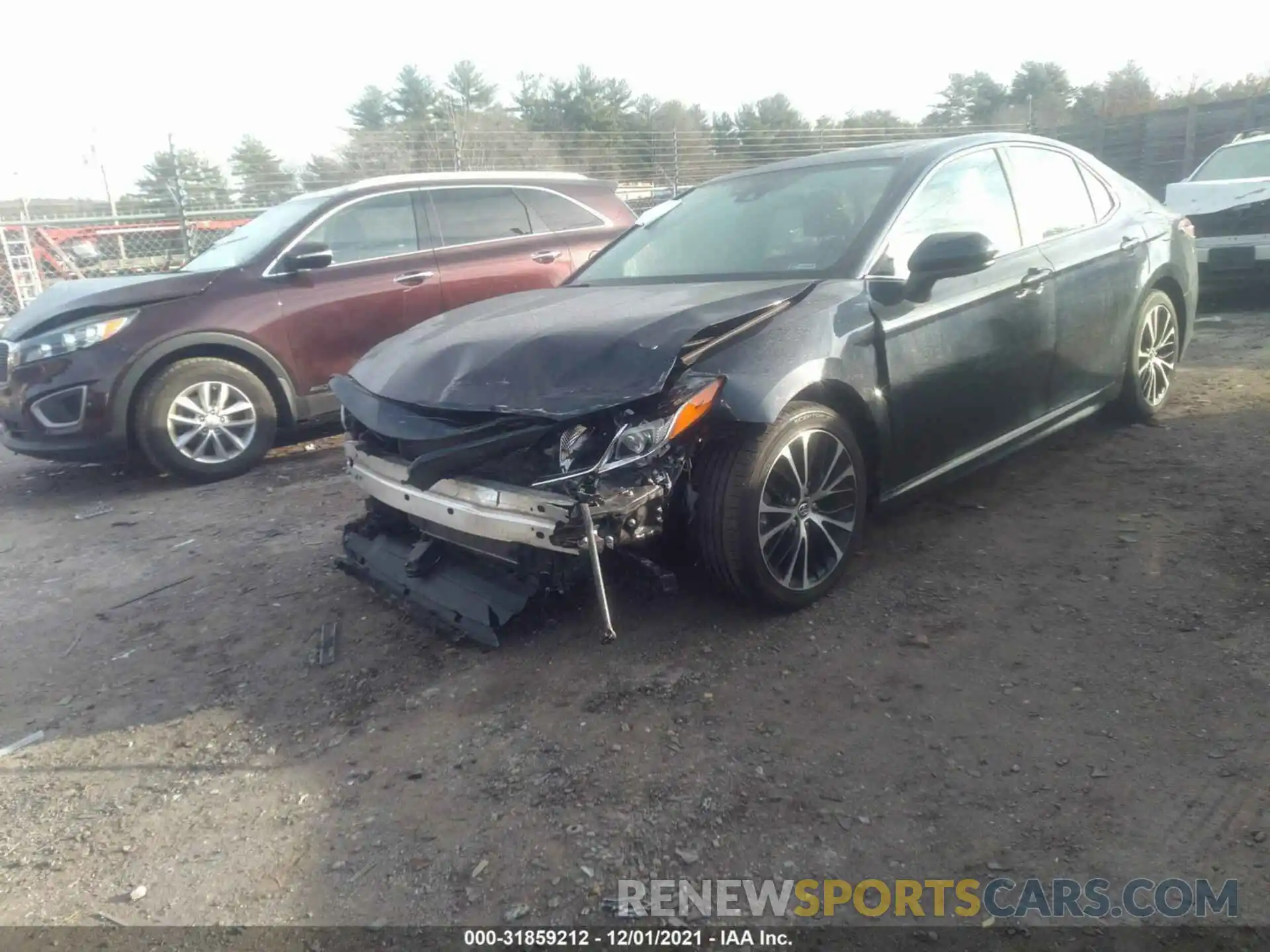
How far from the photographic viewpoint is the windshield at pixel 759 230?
394cm

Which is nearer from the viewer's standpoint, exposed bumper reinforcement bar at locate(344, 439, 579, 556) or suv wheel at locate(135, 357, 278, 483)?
exposed bumper reinforcement bar at locate(344, 439, 579, 556)

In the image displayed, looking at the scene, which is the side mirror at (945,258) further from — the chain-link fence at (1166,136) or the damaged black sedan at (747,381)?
the chain-link fence at (1166,136)

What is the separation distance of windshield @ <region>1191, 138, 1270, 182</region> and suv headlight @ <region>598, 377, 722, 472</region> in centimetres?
908

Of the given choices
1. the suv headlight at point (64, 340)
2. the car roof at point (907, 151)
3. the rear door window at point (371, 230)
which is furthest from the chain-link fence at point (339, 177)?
the car roof at point (907, 151)

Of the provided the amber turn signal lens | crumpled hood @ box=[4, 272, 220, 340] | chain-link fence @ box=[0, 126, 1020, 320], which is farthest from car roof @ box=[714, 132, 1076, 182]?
chain-link fence @ box=[0, 126, 1020, 320]

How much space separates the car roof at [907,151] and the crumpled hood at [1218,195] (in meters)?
5.19

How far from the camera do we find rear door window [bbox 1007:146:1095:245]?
4.50 metres

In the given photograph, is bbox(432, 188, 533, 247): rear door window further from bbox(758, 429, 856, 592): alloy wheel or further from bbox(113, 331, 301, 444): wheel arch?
bbox(758, 429, 856, 592): alloy wheel

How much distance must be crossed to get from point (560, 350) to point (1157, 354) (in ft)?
12.7

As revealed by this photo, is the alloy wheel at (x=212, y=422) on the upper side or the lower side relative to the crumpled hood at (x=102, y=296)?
lower

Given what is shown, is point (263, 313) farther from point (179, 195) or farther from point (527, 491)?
point (179, 195)

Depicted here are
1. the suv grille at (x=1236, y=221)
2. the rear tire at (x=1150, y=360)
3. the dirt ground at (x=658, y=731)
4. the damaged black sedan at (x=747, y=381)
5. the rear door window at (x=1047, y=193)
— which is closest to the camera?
the dirt ground at (x=658, y=731)

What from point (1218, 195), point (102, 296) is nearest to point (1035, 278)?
point (102, 296)

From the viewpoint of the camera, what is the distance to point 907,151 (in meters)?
4.22
